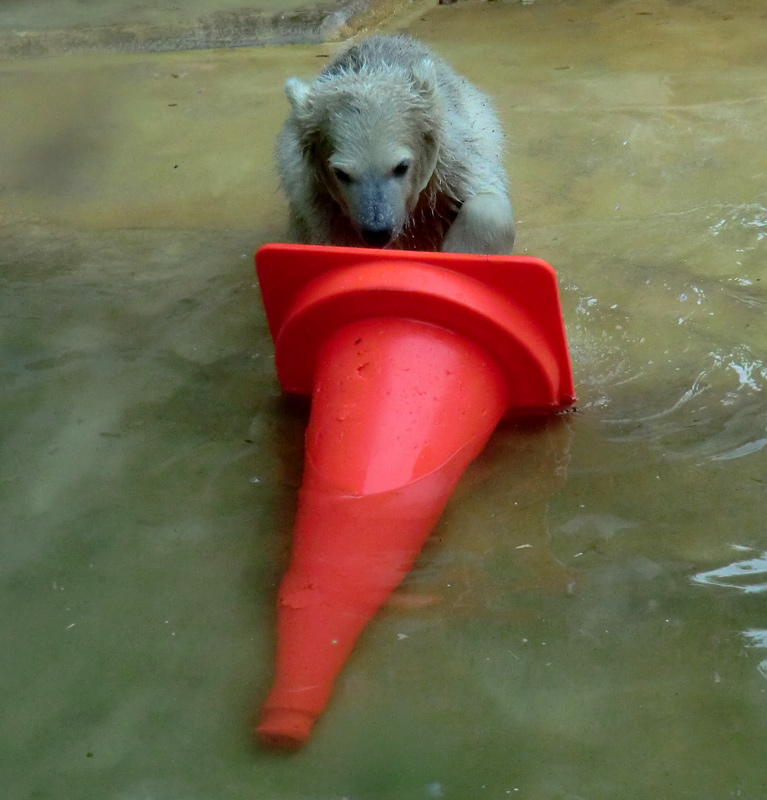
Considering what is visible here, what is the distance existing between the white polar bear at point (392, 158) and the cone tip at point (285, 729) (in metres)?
1.30

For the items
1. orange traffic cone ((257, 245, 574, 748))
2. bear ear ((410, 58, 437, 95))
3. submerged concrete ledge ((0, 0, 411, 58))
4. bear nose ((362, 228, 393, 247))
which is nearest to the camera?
orange traffic cone ((257, 245, 574, 748))

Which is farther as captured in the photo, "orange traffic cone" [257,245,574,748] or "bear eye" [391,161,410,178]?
"bear eye" [391,161,410,178]

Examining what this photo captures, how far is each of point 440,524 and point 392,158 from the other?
1.04 m

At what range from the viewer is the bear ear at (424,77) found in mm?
2789

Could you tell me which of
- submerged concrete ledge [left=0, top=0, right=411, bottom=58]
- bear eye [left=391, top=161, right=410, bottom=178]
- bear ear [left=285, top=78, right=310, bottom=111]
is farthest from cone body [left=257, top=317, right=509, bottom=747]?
submerged concrete ledge [left=0, top=0, right=411, bottom=58]

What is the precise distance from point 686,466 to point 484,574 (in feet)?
2.04

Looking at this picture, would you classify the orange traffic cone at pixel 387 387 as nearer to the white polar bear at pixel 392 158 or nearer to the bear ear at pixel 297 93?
the white polar bear at pixel 392 158

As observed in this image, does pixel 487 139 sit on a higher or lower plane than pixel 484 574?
higher

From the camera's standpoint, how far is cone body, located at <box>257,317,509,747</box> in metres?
1.81

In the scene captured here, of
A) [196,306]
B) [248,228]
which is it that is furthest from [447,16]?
[196,306]

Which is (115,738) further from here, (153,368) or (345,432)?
(153,368)

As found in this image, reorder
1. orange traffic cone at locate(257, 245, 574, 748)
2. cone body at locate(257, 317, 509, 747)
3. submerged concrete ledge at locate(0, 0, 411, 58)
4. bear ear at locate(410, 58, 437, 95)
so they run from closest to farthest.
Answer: cone body at locate(257, 317, 509, 747)
orange traffic cone at locate(257, 245, 574, 748)
bear ear at locate(410, 58, 437, 95)
submerged concrete ledge at locate(0, 0, 411, 58)

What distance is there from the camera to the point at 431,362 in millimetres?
2098

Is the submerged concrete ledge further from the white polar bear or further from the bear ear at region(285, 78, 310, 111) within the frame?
the bear ear at region(285, 78, 310, 111)
